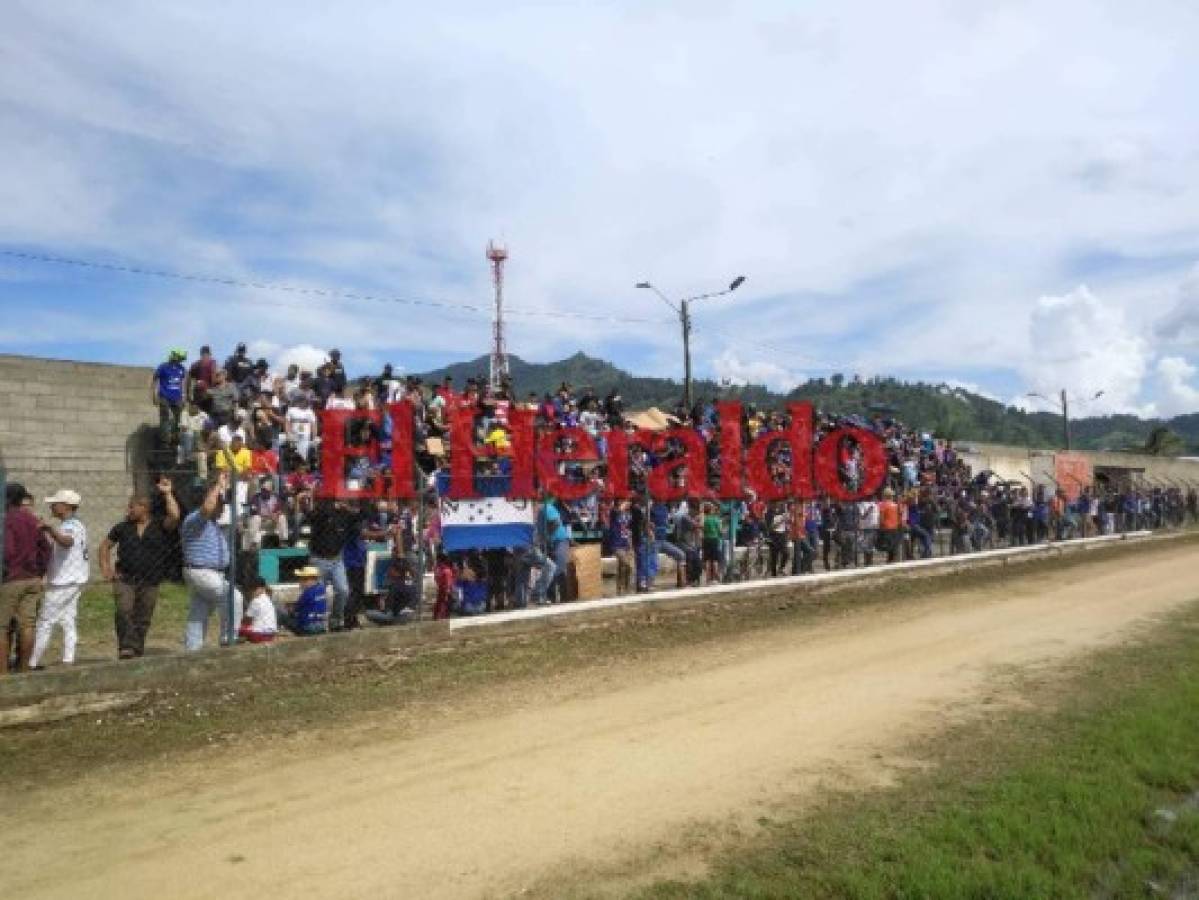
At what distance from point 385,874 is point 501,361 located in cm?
3569

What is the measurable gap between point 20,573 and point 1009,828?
8220 millimetres

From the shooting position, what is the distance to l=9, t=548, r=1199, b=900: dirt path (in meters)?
4.89

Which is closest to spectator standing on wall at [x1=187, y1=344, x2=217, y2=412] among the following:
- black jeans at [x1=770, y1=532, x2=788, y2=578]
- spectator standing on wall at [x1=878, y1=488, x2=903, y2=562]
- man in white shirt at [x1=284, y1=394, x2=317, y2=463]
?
man in white shirt at [x1=284, y1=394, x2=317, y2=463]

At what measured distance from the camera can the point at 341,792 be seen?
6.06 m

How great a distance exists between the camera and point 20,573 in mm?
8289

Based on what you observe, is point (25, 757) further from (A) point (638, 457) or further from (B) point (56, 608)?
(A) point (638, 457)

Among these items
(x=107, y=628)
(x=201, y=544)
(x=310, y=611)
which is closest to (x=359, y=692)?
(x=310, y=611)

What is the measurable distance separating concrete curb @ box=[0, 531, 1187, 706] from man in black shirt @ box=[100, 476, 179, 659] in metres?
0.88

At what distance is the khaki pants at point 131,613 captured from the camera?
884 centimetres

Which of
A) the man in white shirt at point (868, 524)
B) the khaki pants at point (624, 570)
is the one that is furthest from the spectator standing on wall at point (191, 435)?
the man in white shirt at point (868, 524)

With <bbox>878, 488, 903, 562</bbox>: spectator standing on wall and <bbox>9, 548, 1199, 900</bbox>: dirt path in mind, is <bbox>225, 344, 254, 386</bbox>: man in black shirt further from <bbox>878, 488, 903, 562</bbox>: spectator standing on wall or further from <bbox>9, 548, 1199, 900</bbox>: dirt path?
<bbox>878, 488, 903, 562</bbox>: spectator standing on wall

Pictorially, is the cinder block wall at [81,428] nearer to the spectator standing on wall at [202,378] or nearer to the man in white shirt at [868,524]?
the spectator standing on wall at [202,378]

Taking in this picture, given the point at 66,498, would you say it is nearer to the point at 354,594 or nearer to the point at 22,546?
the point at 22,546

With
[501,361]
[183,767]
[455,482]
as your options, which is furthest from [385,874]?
[501,361]
